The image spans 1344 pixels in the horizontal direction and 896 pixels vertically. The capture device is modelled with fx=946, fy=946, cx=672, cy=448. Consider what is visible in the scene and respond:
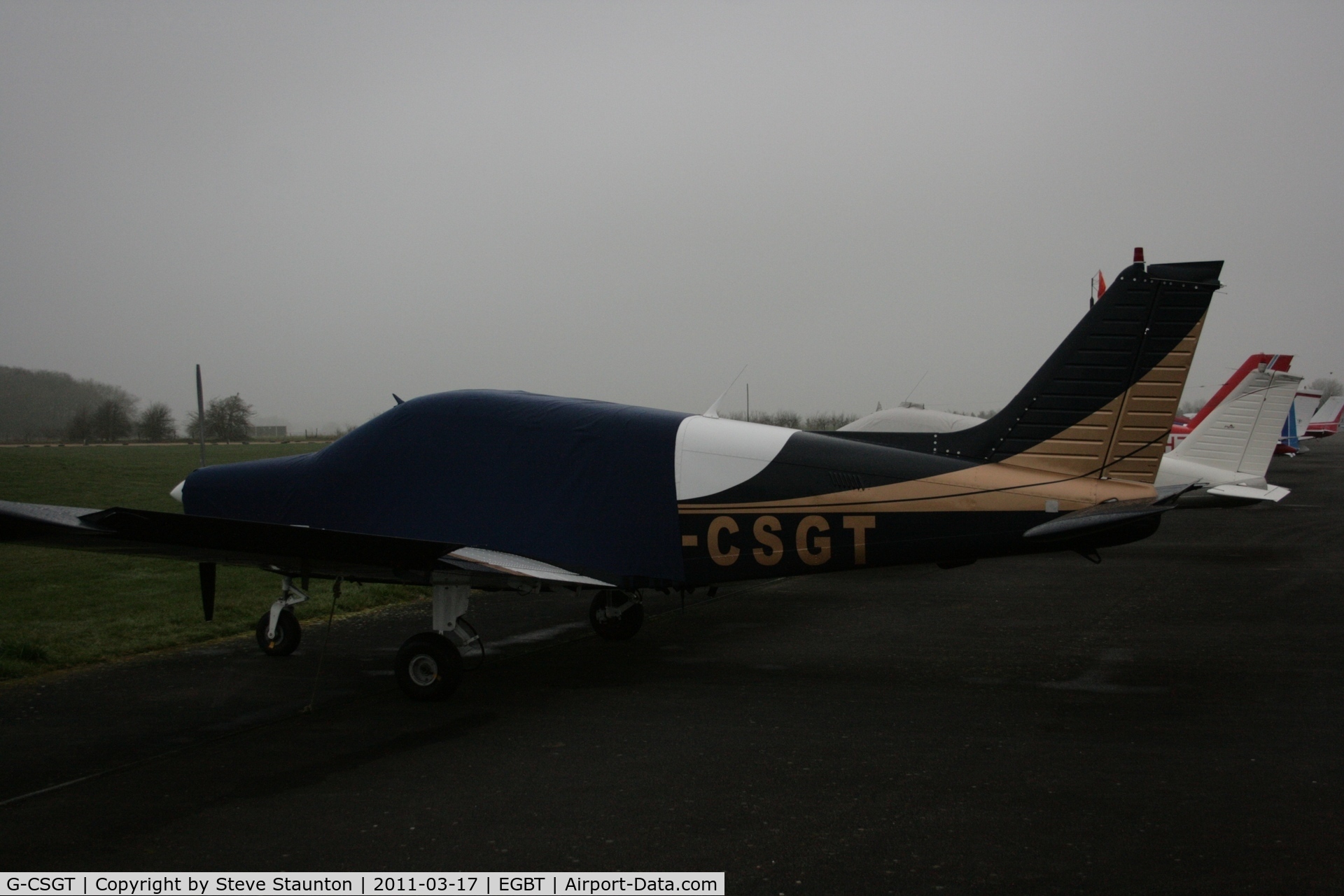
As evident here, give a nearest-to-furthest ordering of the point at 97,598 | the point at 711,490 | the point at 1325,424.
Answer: the point at 711,490 → the point at 97,598 → the point at 1325,424

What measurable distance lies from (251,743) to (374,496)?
9.67ft

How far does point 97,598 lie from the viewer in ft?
40.8

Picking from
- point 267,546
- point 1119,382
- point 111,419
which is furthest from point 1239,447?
point 111,419

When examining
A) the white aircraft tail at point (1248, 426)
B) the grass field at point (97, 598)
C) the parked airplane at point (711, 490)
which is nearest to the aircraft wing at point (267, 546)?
the parked airplane at point (711, 490)

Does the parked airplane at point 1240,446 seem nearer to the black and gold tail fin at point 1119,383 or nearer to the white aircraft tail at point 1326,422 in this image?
the black and gold tail fin at point 1119,383

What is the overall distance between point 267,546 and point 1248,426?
18394 mm

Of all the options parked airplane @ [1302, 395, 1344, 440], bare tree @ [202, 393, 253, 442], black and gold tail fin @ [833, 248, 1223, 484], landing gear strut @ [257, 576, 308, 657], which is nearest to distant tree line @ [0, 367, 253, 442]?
bare tree @ [202, 393, 253, 442]

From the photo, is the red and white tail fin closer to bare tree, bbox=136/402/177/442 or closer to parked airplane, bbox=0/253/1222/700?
parked airplane, bbox=0/253/1222/700

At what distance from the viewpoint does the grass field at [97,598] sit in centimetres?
Result: 952

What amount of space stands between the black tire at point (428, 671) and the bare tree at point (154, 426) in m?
27.3

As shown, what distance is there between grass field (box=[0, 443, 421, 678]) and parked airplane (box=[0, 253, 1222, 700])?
5.28 ft

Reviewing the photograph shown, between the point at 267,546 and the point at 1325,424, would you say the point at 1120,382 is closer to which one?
the point at 267,546

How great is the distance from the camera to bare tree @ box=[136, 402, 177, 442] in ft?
104

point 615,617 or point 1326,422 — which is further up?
point 1326,422
